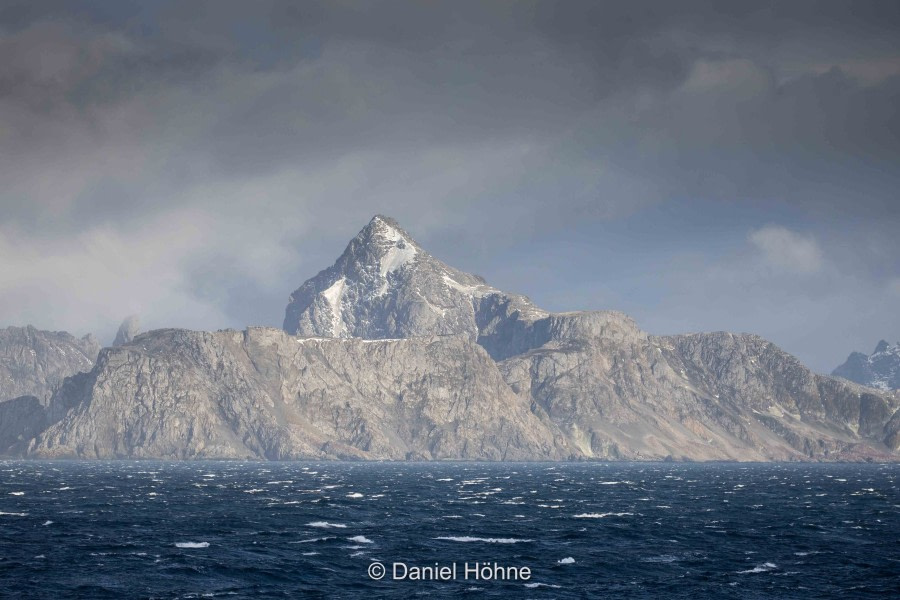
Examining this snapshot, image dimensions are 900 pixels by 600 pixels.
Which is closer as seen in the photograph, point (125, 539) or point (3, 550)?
point (3, 550)

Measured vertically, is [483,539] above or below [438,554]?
above

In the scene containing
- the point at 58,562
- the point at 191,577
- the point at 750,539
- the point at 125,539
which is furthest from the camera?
A: the point at 750,539

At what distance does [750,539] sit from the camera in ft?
494

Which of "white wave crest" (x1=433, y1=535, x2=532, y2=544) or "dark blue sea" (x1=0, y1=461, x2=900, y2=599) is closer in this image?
"dark blue sea" (x1=0, y1=461, x2=900, y2=599)

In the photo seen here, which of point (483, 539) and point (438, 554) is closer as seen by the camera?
point (438, 554)

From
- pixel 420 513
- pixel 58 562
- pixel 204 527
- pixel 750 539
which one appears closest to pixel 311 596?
pixel 58 562

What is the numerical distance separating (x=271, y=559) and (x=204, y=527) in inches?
1363

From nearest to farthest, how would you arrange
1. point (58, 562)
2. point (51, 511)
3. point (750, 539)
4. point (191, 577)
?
point (191, 577)
point (58, 562)
point (750, 539)
point (51, 511)

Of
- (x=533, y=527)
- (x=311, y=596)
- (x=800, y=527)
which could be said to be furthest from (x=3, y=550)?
(x=800, y=527)

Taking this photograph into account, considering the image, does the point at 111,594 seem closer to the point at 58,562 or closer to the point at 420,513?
the point at 58,562

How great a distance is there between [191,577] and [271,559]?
48.2 feet

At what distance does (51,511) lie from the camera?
181 meters

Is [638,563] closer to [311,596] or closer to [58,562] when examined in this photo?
[311,596]

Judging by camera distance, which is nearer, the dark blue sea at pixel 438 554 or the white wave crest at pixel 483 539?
the dark blue sea at pixel 438 554
